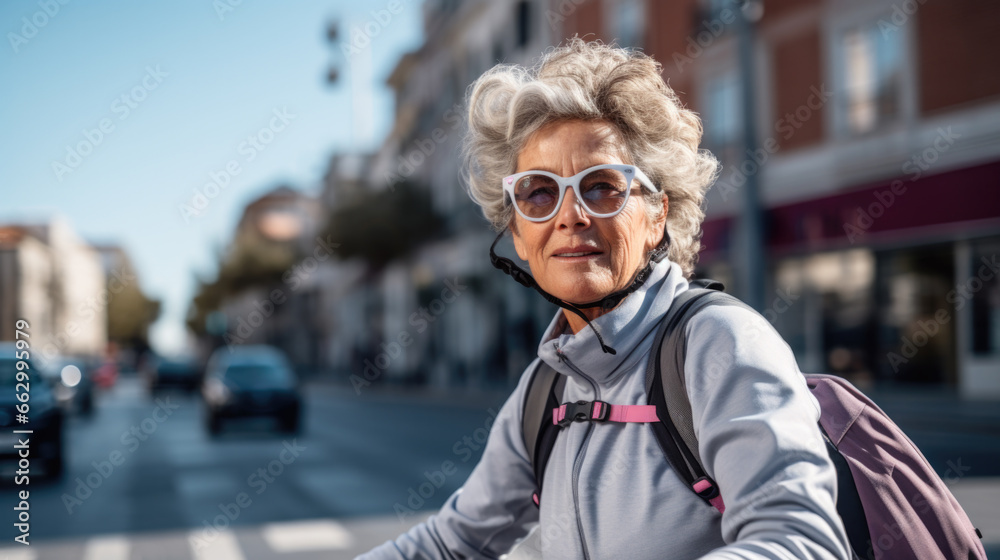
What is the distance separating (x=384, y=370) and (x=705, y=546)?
38.4 metres

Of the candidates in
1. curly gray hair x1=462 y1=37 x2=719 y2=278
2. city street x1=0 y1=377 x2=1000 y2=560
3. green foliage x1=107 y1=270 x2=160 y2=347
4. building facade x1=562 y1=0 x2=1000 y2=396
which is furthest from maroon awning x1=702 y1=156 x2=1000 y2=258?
green foliage x1=107 y1=270 x2=160 y2=347

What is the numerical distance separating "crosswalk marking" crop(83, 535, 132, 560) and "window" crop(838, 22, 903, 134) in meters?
14.9

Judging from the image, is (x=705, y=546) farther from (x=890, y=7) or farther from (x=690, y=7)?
(x=690, y=7)

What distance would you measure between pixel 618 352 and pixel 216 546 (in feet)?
19.9

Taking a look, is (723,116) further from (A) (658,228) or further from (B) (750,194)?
(A) (658,228)

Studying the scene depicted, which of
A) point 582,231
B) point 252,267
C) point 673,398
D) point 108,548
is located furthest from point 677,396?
point 252,267

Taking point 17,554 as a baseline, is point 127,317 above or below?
below

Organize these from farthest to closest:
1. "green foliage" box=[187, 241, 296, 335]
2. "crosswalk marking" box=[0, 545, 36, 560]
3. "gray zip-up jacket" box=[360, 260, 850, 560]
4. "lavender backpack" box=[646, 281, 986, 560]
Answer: "green foliage" box=[187, 241, 296, 335] < "crosswalk marking" box=[0, 545, 36, 560] < "lavender backpack" box=[646, 281, 986, 560] < "gray zip-up jacket" box=[360, 260, 850, 560]

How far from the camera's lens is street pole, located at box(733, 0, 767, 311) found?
45.2 ft

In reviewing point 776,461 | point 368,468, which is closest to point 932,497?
point 776,461

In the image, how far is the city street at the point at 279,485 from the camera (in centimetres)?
705

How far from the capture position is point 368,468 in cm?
1134

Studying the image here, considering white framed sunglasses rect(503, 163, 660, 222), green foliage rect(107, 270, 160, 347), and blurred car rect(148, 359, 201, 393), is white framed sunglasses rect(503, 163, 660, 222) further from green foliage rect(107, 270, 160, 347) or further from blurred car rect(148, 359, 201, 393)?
green foliage rect(107, 270, 160, 347)

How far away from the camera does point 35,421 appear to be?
33.8 feet
